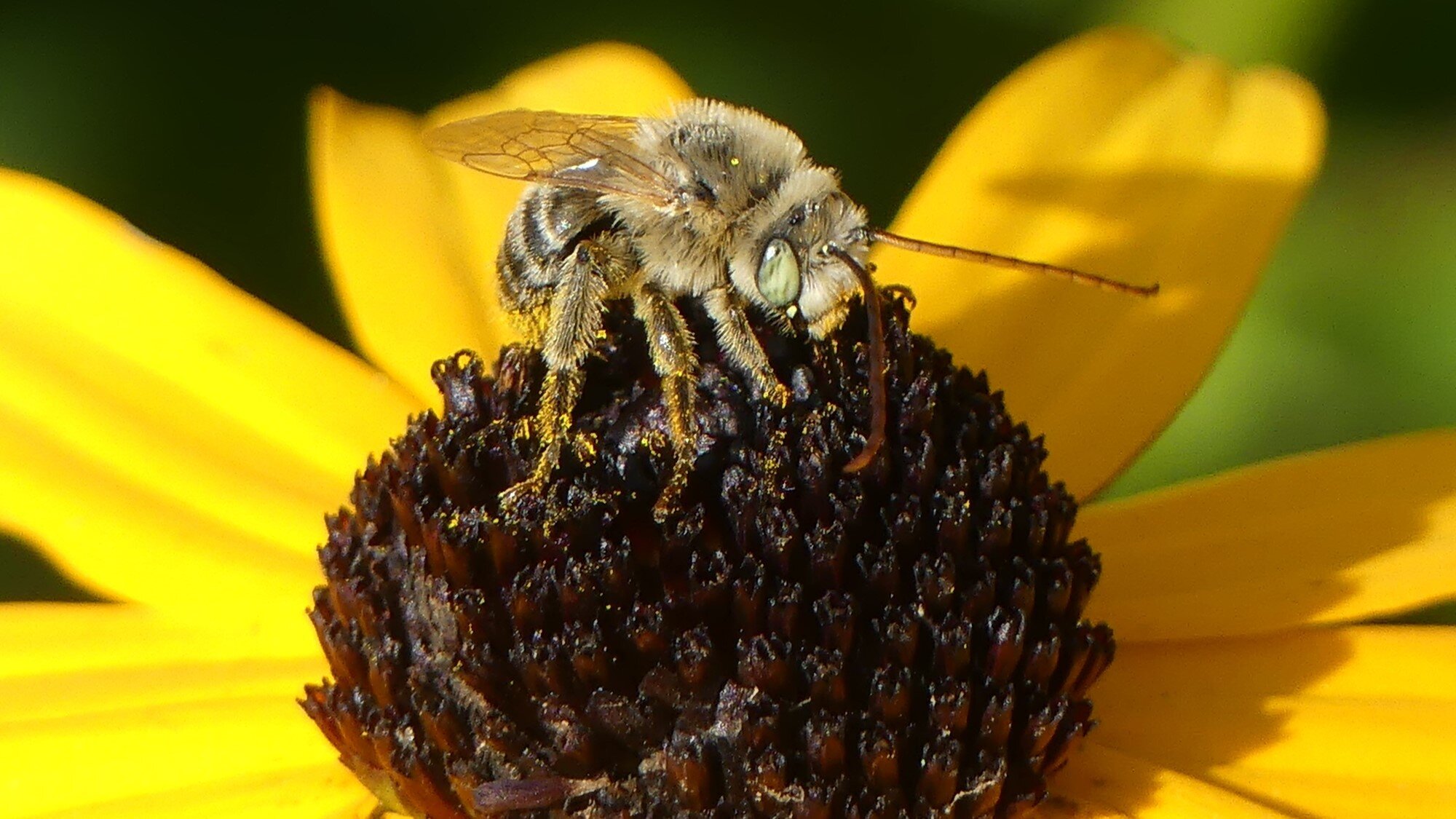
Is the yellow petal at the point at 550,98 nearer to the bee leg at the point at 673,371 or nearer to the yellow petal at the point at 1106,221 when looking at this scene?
the yellow petal at the point at 1106,221

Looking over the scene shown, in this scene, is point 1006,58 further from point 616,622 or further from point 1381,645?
point 616,622

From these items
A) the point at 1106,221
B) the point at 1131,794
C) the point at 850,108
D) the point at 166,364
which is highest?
the point at 850,108

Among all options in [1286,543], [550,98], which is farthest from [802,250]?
[550,98]

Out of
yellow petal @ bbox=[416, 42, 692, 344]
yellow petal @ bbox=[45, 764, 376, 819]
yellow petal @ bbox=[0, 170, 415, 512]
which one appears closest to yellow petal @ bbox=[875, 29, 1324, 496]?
yellow petal @ bbox=[416, 42, 692, 344]

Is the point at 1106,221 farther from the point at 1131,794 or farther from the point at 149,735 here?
the point at 149,735

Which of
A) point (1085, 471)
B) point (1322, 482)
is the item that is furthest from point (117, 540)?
point (1322, 482)

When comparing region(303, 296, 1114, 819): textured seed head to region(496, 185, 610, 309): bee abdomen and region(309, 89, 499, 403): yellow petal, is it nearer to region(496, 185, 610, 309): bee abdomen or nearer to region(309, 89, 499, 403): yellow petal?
region(496, 185, 610, 309): bee abdomen
